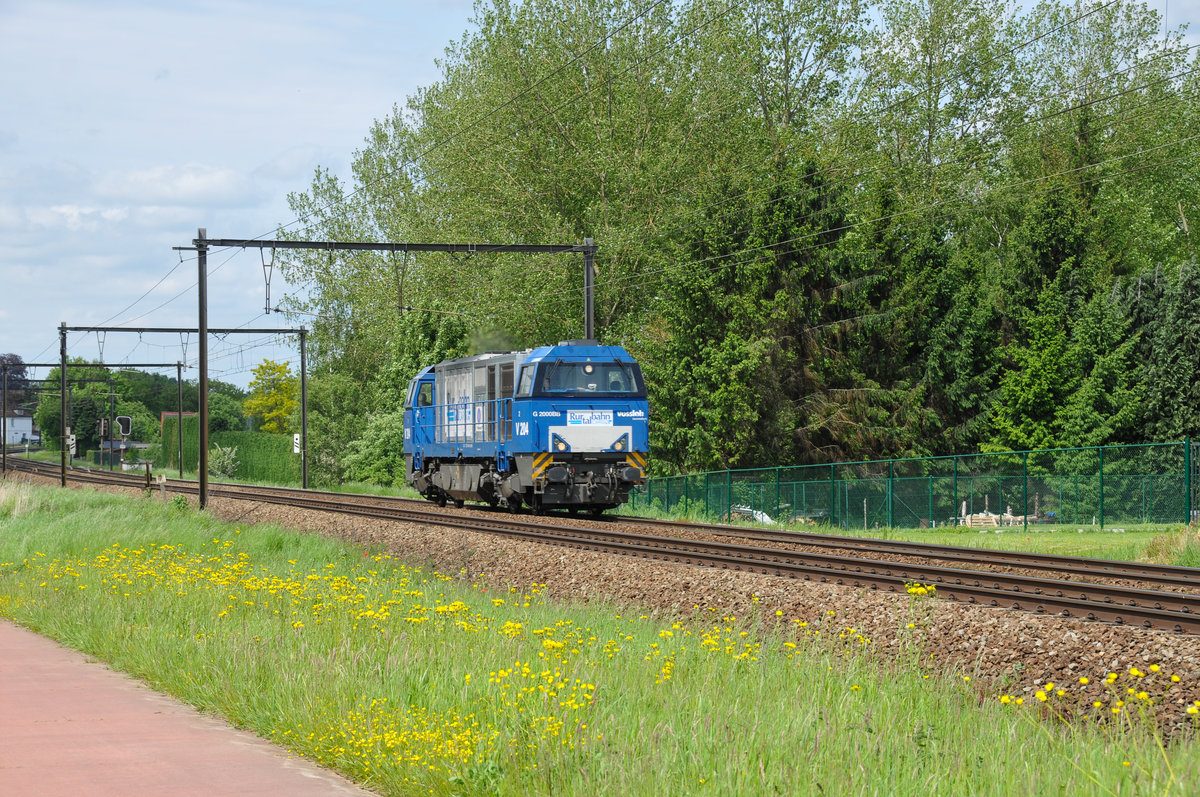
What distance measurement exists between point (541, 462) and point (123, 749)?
20895 mm

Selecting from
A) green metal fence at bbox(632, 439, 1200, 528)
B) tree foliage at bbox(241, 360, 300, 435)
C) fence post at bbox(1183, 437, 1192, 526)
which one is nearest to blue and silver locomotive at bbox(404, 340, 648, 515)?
green metal fence at bbox(632, 439, 1200, 528)

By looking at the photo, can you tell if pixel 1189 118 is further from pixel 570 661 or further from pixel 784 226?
pixel 570 661

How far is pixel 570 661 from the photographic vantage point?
363 inches

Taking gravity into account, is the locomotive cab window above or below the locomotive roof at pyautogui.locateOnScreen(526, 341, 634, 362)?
below

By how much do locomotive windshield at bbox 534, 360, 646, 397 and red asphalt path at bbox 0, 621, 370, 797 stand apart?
18.3m

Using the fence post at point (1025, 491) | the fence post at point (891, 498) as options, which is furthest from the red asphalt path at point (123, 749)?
the fence post at point (1025, 491)

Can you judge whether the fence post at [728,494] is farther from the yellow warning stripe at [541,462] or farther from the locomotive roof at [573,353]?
the yellow warning stripe at [541,462]

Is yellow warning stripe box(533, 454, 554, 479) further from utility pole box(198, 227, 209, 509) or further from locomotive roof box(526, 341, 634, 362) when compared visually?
utility pole box(198, 227, 209, 509)

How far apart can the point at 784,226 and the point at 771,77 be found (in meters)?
11.6

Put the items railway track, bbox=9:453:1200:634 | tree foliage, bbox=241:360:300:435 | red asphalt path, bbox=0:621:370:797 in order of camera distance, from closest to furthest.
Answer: red asphalt path, bbox=0:621:370:797 < railway track, bbox=9:453:1200:634 < tree foliage, bbox=241:360:300:435

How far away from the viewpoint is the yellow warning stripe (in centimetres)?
2850

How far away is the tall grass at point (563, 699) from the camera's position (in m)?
6.39

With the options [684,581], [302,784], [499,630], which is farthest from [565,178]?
[302,784]

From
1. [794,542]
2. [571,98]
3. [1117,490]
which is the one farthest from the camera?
[571,98]
